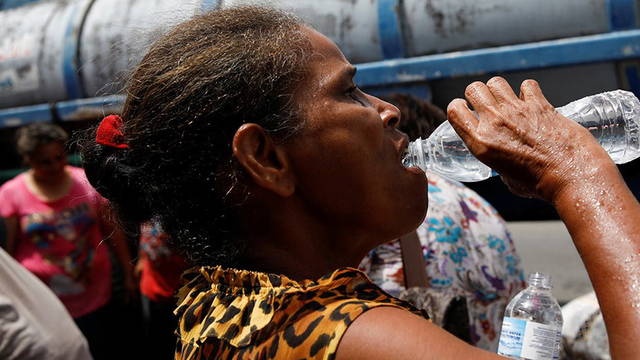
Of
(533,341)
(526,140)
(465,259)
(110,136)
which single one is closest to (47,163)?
(465,259)

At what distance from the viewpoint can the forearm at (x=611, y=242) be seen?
120 cm

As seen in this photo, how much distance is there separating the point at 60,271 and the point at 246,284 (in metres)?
3.43

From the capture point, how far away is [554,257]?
26.5 ft

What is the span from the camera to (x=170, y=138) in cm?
149

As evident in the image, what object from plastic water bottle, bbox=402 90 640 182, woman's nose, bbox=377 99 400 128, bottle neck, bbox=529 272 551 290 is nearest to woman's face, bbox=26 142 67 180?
plastic water bottle, bbox=402 90 640 182

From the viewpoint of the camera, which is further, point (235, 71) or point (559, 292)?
point (559, 292)

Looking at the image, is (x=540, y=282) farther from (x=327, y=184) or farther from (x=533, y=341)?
(x=327, y=184)

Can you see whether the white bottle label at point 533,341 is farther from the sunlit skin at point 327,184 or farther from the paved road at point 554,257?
the paved road at point 554,257

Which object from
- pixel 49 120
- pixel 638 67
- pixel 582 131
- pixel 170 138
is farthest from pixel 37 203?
pixel 582 131

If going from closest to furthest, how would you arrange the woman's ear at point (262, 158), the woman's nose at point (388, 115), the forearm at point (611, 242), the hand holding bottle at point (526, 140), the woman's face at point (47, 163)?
1. the forearm at point (611, 242)
2. the hand holding bottle at point (526, 140)
3. the woman's ear at point (262, 158)
4. the woman's nose at point (388, 115)
5. the woman's face at point (47, 163)

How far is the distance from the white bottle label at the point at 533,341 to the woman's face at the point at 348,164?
0.31 metres

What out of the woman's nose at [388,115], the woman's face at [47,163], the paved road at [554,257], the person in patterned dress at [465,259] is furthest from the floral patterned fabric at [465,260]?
the paved road at [554,257]

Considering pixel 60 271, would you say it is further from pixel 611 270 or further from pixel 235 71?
pixel 611 270

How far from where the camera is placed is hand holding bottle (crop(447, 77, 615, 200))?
1333mm
